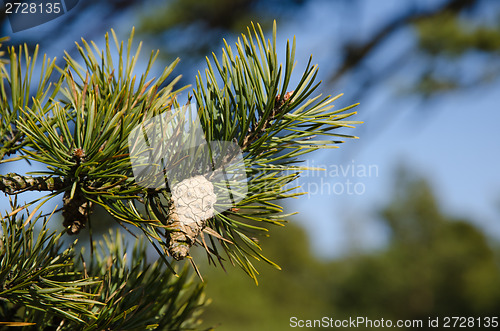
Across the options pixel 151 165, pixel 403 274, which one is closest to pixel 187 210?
pixel 151 165

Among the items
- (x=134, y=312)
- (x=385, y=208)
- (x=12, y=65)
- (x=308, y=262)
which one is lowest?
(x=134, y=312)

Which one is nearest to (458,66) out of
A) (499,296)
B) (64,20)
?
(64,20)

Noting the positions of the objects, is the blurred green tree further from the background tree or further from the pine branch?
the pine branch

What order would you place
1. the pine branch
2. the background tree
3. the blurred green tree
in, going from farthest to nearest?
the blurred green tree < the background tree < the pine branch

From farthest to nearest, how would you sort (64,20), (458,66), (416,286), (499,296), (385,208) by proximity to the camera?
1. (385,208)
2. (416,286)
3. (499,296)
4. (458,66)
5. (64,20)

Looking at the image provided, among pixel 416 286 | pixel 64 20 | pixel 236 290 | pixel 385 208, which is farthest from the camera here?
pixel 385 208

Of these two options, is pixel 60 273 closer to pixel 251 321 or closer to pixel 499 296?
pixel 251 321

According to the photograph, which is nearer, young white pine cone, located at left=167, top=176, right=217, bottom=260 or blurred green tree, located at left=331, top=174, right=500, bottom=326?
young white pine cone, located at left=167, top=176, right=217, bottom=260

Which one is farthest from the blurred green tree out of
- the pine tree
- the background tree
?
the pine tree

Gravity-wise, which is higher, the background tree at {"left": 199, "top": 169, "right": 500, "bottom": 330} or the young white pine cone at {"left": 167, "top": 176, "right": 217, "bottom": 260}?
the background tree at {"left": 199, "top": 169, "right": 500, "bottom": 330}

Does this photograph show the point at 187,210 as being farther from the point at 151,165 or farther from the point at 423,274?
the point at 423,274

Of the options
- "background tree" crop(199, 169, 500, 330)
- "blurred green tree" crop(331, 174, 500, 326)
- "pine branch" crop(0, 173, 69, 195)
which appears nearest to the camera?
"pine branch" crop(0, 173, 69, 195)
